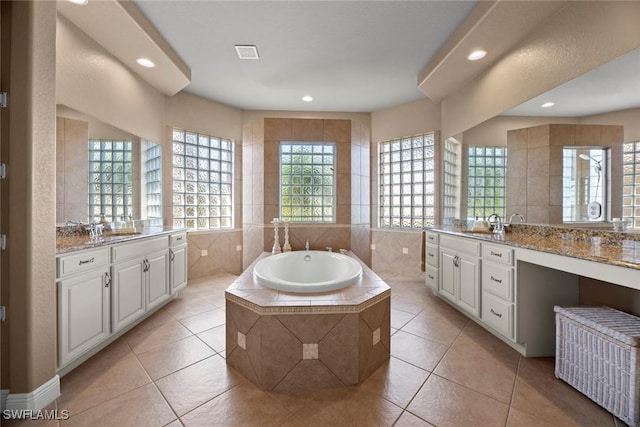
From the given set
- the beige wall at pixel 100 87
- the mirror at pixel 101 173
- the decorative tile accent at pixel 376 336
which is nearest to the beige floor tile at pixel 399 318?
the decorative tile accent at pixel 376 336

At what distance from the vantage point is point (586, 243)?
6.51 feet

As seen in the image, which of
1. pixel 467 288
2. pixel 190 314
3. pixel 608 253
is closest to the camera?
pixel 608 253

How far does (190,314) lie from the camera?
2.77 m

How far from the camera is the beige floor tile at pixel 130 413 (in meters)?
1.39

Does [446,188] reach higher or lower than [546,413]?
higher

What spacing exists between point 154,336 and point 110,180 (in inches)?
62.2

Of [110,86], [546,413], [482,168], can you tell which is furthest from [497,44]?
[110,86]

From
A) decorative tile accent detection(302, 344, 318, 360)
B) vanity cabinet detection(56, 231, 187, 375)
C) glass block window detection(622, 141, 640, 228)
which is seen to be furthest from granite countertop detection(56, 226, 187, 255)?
glass block window detection(622, 141, 640, 228)

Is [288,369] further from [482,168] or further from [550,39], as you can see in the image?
[550,39]

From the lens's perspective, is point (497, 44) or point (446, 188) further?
point (446, 188)

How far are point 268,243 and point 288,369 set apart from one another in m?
2.23

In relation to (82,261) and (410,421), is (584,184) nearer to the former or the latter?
(410,421)

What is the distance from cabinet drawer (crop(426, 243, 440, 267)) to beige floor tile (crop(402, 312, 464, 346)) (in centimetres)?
71

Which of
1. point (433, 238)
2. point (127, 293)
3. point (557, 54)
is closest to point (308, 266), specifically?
point (433, 238)
